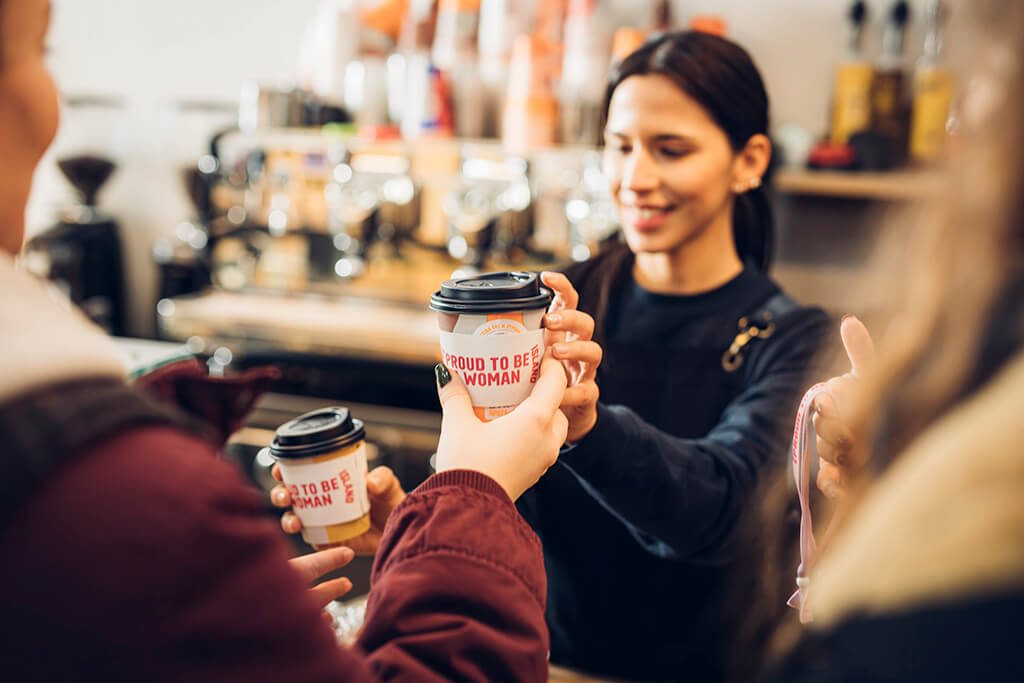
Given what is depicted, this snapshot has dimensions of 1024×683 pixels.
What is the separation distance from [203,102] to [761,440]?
351 cm

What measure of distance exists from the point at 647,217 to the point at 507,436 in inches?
32.6

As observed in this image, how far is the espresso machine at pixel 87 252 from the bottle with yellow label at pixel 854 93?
321 centimetres

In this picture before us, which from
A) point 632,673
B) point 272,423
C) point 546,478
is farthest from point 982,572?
point 272,423

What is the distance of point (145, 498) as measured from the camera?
1.50 ft

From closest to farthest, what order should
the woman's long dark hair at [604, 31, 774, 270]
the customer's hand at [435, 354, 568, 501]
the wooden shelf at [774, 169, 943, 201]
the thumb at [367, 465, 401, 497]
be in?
the customer's hand at [435, 354, 568, 501] < the thumb at [367, 465, 401, 497] < the woman's long dark hair at [604, 31, 774, 270] < the wooden shelf at [774, 169, 943, 201]

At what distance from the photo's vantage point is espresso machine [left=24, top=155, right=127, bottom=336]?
3652mm

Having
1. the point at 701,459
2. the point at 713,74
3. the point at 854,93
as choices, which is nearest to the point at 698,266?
the point at 713,74

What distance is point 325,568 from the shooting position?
103 centimetres

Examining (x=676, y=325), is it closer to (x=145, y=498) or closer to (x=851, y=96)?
(x=145, y=498)

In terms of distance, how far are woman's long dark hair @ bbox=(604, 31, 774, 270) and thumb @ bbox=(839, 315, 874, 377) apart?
740 millimetres

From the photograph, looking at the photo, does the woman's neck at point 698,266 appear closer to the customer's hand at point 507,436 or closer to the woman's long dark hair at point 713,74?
the woman's long dark hair at point 713,74

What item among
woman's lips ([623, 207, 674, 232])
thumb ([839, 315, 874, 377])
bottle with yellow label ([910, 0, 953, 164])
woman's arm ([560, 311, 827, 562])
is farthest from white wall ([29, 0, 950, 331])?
thumb ([839, 315, 874, 377])

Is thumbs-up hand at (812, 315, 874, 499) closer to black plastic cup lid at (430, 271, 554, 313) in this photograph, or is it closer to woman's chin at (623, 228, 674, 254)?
black plastic cup lid at (430, 271, 554, 313)

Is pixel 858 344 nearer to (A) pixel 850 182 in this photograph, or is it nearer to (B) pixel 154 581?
(B) pixel 154 581
